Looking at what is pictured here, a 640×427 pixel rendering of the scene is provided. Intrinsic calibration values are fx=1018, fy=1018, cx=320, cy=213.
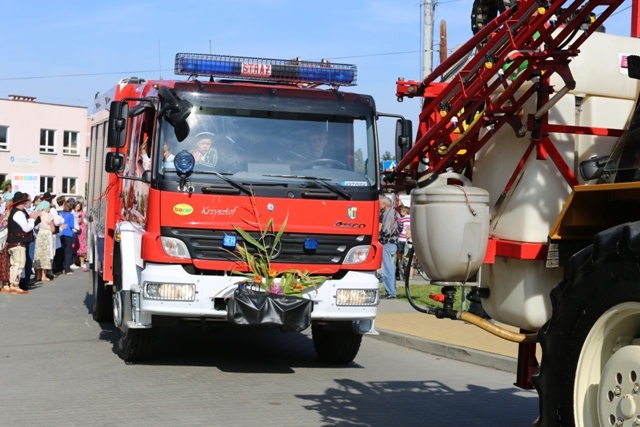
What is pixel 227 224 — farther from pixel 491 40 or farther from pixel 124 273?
pixel 491 40

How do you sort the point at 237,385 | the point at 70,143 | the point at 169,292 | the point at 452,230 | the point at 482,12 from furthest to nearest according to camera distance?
the point at 70,143
the point at 169,292
the point at 237,385
the point at 482,12
the point at 452,230

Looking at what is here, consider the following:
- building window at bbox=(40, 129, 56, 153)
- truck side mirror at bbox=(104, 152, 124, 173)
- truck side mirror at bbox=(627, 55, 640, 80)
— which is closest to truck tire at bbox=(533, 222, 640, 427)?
truck side mirror at bbox=(627, 55, 640, 80)

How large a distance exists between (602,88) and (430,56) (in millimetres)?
20014

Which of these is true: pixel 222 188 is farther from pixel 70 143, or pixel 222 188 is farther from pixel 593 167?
pixel 70 143

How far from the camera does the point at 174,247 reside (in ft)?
32.1

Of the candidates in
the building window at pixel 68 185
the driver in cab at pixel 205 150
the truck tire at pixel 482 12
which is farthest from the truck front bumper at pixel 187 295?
the building window at pixel 68 185

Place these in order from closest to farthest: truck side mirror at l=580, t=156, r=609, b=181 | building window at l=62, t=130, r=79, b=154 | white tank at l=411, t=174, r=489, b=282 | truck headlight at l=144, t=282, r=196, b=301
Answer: truck side mirror at l=580, t=156, r=609, b=181, white tank at l=411, t=174, r=489, b=282, truck headlight at l=144, t=282, r=196, b=301, building window at l=62, t=130, r=79, b=154

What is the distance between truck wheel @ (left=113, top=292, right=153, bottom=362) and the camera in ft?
34.1

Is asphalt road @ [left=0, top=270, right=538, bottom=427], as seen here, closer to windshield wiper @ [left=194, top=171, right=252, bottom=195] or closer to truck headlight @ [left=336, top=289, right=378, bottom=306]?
truck headlight @ [left=336, top=289, right=378, bottom=306]

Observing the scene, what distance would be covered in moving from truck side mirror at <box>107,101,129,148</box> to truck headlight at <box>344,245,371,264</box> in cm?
253

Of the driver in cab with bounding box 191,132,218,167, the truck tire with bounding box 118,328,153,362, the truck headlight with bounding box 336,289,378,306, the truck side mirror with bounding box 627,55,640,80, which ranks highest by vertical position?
the truck side mirror with bounding box 627,55,640,80

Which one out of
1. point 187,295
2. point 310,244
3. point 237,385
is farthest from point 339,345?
point 187,295

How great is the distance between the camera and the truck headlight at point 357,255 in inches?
403

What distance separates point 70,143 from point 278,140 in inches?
2704
